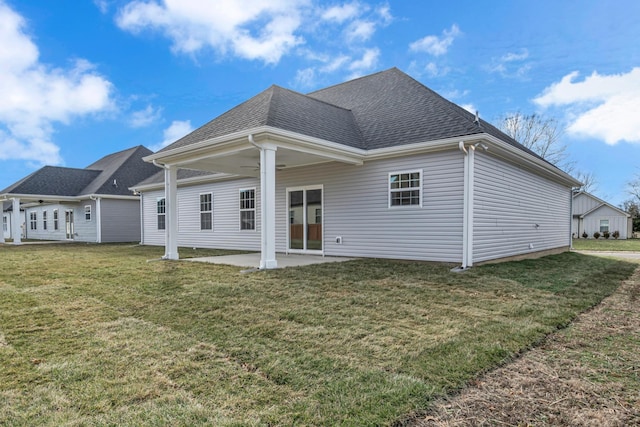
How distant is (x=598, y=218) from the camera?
96.7 ft

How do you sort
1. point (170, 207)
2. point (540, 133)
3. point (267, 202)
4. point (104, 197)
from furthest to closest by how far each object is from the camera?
point (540, 133) → point (104, 197) → point (170, 207) → point (267, 202)

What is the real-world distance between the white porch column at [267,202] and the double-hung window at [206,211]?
705 centimetres

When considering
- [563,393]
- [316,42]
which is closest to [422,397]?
[563,393]

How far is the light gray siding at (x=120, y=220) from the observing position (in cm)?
1937

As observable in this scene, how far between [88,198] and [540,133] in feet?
100

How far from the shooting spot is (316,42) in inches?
507

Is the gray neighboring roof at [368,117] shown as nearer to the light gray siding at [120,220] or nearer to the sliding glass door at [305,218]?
the sliding glass door at [305,218]

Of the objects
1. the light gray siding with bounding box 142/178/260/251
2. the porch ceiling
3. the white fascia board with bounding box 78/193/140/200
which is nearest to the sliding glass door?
the porch ceiling

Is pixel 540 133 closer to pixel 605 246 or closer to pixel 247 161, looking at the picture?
pixel 605 246

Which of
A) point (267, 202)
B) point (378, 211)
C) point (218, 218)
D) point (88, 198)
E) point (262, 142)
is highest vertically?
point (262, 142)

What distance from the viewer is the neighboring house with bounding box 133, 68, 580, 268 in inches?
319

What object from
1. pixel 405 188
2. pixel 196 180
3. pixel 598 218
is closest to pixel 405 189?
pixel 405 188

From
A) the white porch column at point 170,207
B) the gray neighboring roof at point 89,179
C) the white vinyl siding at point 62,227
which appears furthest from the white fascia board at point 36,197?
the white porch column at point 170,207

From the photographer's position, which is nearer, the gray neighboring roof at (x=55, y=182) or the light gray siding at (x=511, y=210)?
the light gray siding at (x=511, y=210)
